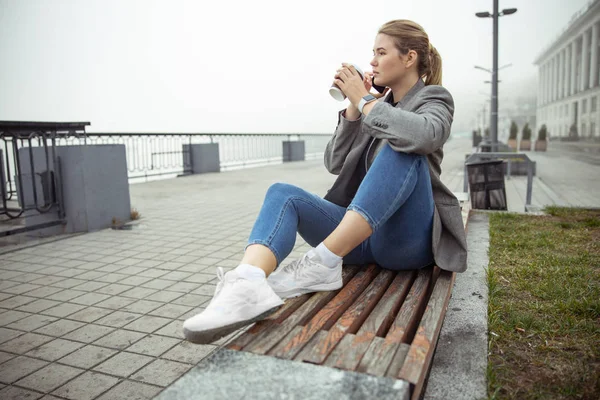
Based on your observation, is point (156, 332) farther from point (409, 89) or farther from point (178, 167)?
point (178, 167)

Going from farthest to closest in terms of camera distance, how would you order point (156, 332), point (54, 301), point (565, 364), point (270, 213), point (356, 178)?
point (54, 301)
point (156, 332)
point (356, 178)
point (270, 213)
point (565, 364)

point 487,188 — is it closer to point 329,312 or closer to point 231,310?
point 329,312

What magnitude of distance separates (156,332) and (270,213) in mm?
1240

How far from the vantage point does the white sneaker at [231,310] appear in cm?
154

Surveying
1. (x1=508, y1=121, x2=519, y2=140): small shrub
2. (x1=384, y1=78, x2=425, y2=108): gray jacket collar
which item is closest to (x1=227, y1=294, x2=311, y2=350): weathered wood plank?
(x1=384, y1=78, x2=425, y2=108): gray jacket collar

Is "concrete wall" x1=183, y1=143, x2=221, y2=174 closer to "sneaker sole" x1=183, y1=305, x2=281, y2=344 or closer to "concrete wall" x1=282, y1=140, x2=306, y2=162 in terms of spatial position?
"concrete wall" x1=282, y1=140, x2=306, y2=162

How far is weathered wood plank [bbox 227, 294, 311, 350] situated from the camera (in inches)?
59.6

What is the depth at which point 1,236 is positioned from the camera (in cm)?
541

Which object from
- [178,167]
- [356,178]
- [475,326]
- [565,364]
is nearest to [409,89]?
[356,178]

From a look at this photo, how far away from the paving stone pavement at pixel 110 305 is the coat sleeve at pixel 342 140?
1.18 m

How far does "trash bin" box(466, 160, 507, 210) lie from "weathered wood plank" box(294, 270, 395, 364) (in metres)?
4.64

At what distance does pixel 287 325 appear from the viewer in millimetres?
1640

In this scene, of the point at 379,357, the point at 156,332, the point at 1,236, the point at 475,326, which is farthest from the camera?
the point at 1,236

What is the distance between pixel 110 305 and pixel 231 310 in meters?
1.96
